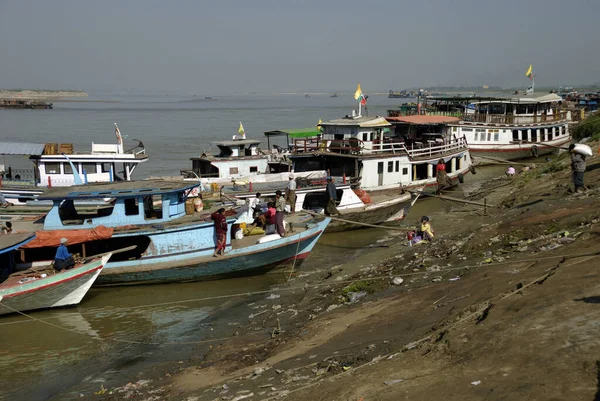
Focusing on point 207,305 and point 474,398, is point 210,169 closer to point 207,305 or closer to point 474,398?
point 207,305

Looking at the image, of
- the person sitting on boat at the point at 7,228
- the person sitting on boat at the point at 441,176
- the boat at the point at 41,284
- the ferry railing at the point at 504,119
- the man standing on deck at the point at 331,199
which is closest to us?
the boat at the point at 41,284

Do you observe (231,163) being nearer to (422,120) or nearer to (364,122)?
(364,122)

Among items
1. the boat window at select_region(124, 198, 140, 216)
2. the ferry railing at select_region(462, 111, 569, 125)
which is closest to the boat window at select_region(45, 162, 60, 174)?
the boat window at select_region(124, 198, 140, 216)

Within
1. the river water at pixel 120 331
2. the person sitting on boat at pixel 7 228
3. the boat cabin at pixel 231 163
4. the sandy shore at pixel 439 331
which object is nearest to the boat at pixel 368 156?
the boat cabin at pixel 231 163

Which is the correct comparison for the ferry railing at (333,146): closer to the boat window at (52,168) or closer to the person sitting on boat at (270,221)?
the person sitting on boat at (270,221)

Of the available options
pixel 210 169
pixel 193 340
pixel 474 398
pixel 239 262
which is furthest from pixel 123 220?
pixel 474 398

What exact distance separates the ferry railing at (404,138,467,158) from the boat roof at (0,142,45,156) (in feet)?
52.6

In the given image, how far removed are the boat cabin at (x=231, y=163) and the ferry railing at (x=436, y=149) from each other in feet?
23.5

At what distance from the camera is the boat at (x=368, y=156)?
1065 inches

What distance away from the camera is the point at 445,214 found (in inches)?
1048

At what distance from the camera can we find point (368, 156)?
88.4 ft

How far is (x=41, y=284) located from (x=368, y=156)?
15.7 meters

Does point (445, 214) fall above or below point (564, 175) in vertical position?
below

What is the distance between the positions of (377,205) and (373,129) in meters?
5.82
